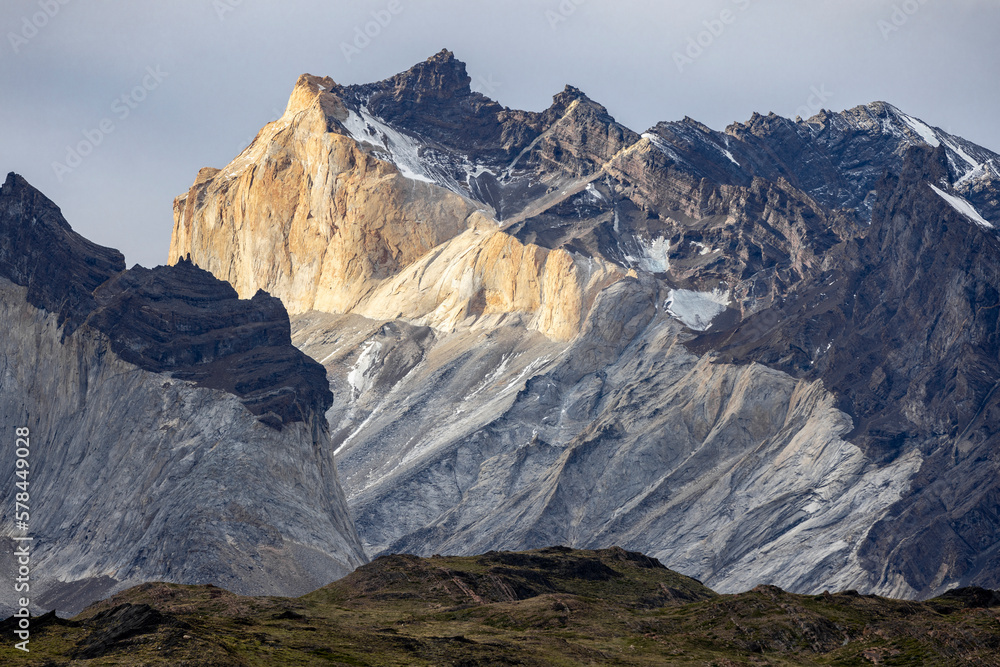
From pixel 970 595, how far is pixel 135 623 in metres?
70.7

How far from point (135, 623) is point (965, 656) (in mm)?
55386

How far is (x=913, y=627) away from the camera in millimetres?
106938

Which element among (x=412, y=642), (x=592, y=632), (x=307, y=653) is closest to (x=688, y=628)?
(x=592, y=632)

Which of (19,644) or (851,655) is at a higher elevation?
(19,644)

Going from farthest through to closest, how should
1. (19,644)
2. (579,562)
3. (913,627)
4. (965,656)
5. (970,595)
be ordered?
(579,562) → (970,595) → (913,627) → (965,656) → (19,644)

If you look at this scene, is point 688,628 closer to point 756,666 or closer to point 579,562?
point 756,666

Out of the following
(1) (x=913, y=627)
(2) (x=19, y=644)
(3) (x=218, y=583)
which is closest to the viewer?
(2) (x=19, y=644)

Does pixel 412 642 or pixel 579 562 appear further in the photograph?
pixel 579 562

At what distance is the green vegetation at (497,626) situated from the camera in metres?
93.0

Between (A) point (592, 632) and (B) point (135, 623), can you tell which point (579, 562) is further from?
(B) point (135, 623)

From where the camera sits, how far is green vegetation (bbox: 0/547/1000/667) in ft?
305

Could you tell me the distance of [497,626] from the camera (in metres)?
116

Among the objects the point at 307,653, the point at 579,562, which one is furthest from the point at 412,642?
the point at 579,562

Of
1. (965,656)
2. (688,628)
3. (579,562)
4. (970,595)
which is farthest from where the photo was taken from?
(579,562)
